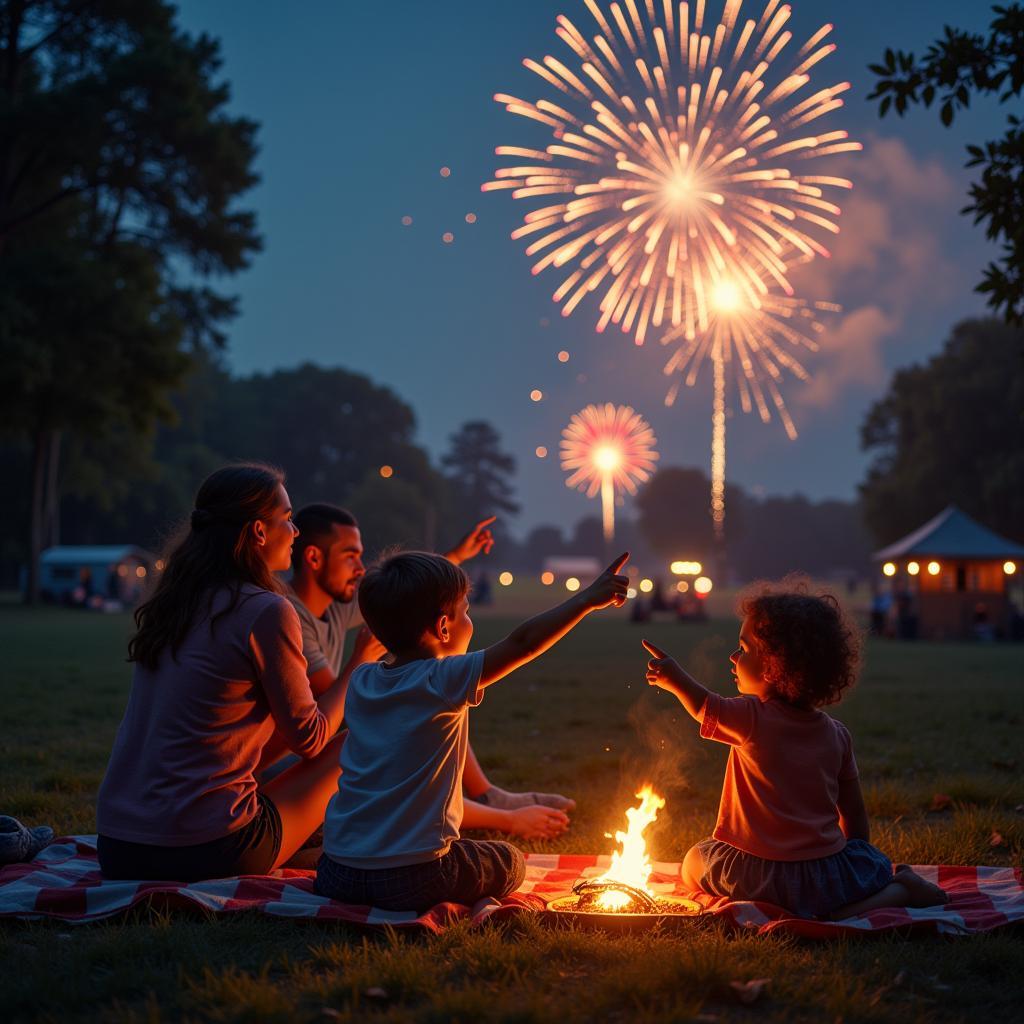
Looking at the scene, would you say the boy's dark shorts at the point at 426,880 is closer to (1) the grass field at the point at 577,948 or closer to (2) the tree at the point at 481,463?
(1) the grass field at the point at 577,948

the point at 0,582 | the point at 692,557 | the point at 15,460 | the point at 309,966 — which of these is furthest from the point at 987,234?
the point at 692,557

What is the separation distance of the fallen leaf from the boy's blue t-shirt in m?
1.22

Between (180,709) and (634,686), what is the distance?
1085cm

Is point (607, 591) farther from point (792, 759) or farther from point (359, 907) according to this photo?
point (359, 907)

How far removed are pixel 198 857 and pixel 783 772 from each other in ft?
7.54

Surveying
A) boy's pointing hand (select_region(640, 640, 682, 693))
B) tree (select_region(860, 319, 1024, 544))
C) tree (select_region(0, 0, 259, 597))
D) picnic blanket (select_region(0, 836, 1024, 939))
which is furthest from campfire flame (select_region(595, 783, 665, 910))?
tree (select_region(860, 319, 1024, 544))

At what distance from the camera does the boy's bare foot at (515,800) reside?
5.80 meters

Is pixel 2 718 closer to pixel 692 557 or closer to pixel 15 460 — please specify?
pixel 15 460

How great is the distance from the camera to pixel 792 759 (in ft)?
13.4

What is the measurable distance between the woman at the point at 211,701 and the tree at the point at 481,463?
15965 cm

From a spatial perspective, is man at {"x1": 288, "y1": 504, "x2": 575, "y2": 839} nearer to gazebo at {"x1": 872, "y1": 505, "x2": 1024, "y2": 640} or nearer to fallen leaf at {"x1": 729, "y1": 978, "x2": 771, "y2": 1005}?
fallen leaf at {"x1": 729, "y1": 978, "x2": 771, "y2": 1005}

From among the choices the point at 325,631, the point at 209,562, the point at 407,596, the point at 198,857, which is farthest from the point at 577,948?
the point at 325,631

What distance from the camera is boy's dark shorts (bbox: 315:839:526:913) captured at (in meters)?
4.04

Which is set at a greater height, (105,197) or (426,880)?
(105,197)
